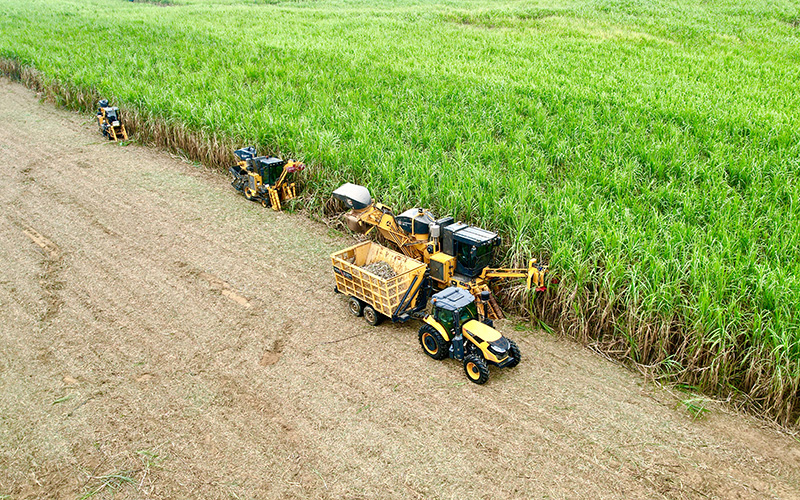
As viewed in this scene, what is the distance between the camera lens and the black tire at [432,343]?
5.20 metres

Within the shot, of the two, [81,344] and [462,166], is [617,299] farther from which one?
[81,344]

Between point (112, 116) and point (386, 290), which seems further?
point (112, 116)

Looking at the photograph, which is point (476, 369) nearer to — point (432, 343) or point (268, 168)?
point (432, 343)

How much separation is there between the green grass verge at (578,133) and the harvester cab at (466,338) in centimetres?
109

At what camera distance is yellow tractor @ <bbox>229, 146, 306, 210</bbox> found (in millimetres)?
8628

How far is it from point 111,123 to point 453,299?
10.4 metres

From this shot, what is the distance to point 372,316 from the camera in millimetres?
5922

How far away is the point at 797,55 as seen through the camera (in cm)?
1588

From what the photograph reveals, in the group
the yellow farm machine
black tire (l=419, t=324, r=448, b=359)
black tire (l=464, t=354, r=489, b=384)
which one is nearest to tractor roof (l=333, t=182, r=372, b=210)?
the yellow farm machine

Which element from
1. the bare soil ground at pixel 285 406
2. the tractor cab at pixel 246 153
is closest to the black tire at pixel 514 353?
the bare soil ground at pixel 285 406

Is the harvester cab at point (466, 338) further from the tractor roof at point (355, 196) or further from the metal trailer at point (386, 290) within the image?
the tractor roof at point (355, 196)

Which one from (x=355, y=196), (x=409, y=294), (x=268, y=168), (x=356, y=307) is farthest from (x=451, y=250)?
(x=268, y=168)

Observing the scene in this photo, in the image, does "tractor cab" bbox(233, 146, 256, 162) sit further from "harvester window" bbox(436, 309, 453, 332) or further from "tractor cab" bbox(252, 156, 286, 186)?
"harvester window" bbox(436, 309, 453, 332)

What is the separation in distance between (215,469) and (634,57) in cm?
1615
